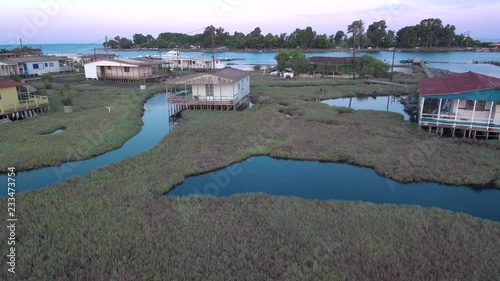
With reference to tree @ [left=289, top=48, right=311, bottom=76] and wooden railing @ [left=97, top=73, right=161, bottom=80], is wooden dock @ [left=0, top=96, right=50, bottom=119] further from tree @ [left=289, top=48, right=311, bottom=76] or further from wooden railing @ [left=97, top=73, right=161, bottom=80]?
tree @ [left=289, top=48, right=311, bottom=76]

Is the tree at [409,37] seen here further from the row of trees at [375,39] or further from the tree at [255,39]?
the tree at [255,39]

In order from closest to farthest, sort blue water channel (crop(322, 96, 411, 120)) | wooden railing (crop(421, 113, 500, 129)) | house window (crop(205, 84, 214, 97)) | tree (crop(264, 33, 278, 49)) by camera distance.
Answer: wooden railing (crop(421, 113, 500, 129)) → house window (crop(205, 84, 214, 97)) → blue water channel (crop(322, 96, 411, 120)) → tree (crop(264, 33, 278, 49))

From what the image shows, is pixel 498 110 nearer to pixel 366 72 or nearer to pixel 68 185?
pixel 68 185

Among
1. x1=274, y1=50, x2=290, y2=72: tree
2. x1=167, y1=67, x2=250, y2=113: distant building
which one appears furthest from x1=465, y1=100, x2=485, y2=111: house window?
x1=274, y1=50, x2=290, y2=72: tree

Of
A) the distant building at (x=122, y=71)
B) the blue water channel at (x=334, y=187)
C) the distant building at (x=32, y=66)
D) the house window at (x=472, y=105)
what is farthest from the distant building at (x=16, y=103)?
the house window at (x=472, y=105)

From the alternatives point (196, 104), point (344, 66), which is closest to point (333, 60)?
point (344, 66)

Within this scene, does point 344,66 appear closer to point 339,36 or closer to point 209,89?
point 209,89
